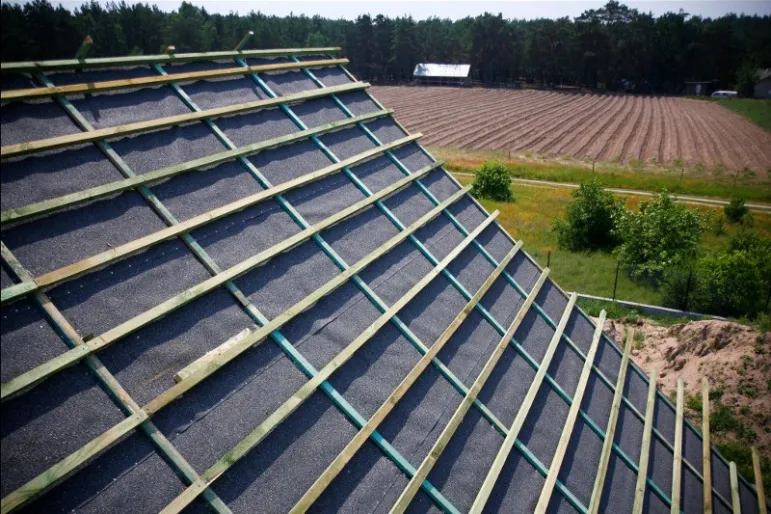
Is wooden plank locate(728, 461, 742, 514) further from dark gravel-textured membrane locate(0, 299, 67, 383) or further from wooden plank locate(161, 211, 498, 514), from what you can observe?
dark gravel-textured membrane locate(0, 299, 67, 383)

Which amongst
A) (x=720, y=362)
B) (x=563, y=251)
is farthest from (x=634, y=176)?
(x=720, y=362)

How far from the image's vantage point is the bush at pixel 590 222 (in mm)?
22156

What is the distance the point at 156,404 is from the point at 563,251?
21.0 metres

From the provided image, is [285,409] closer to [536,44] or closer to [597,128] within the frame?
[597,128]

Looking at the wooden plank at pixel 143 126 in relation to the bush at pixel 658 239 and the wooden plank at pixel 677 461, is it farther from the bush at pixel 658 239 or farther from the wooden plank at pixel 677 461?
the bush at pixel 658 239

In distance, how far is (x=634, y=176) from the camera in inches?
1416

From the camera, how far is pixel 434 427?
448cm

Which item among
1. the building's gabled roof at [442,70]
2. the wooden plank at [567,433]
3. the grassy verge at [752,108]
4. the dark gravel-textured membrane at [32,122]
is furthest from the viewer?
the building's gabled roof at [442,70]

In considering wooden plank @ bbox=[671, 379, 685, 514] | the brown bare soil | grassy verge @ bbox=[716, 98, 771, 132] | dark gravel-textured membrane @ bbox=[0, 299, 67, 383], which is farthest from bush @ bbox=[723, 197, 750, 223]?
grassy verge @ bbox=[716, 98, 771, 132]

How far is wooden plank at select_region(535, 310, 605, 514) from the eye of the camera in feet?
15.0

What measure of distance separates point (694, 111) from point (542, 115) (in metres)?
23.3

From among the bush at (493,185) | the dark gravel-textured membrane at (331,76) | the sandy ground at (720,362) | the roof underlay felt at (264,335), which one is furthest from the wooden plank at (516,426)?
the bush at (493,185)

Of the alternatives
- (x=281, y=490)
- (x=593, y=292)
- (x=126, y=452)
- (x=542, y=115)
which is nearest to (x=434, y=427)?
(x=281, y=490)

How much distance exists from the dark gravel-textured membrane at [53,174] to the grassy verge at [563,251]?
54.4 ft
